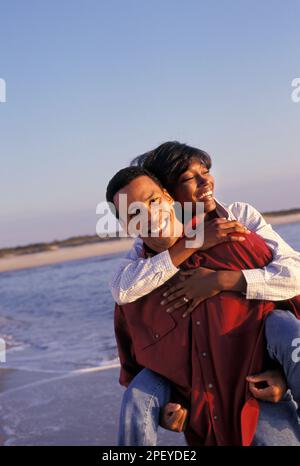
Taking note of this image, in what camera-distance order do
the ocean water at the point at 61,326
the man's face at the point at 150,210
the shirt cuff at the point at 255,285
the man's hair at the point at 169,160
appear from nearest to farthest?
the shirt cuff at the point at 255,285 → the man's face at the point at 150,210 → the man's hair at the point at 169,160 → the ocean water at the point at 61,326

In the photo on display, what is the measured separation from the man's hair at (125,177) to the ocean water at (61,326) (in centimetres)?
351

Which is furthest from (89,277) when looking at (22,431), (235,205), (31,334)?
(235,205)

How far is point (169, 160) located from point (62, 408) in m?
2.68

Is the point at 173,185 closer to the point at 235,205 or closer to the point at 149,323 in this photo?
the point at 235,205

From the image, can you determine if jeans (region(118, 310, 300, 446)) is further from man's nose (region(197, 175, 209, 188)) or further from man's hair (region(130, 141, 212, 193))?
man's hair (region(130, 141, 212, 193))

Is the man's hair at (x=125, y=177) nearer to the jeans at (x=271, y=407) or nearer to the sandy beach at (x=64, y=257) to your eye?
the jeans at (x=271, y=407)

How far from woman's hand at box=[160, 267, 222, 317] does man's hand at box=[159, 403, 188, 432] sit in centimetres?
35

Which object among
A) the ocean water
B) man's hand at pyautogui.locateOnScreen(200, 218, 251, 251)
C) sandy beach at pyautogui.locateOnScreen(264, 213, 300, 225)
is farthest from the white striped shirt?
sandy beach at pyautogui.locateOnScreen(264, 213, 300, 225)

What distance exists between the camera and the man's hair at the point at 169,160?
279cm

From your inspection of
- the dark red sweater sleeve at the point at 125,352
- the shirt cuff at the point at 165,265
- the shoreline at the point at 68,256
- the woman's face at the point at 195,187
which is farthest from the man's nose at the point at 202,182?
the shoreline at the point at 68,256

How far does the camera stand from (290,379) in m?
2.38

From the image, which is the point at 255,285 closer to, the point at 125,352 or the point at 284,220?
the point at 125,352

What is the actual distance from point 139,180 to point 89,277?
11821 millimetres

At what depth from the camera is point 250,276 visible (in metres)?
2.50
